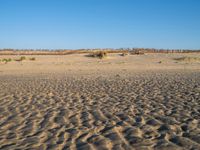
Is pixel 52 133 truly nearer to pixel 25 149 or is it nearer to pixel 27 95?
pixel 25 149

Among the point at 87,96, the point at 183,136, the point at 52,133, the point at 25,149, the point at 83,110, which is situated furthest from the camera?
the point at 87,96

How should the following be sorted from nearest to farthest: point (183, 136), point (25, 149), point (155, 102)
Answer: point (25, 149)
point (183, 136)
point (155, 102)

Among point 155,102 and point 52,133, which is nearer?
point 52,133

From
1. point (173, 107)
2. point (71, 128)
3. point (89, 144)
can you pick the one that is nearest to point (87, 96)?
point (173, 107)

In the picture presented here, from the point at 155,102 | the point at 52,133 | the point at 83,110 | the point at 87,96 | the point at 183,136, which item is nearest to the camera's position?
the point at 183,136

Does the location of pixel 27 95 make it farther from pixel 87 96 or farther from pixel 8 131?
pixel 8 131

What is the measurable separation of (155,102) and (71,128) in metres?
3.26

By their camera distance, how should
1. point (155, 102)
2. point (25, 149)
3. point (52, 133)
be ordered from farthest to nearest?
1. point (155, 102)
2. point (52, 133)
3. point (25, 149)

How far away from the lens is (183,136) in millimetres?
4828

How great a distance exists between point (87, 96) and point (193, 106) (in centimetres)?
335

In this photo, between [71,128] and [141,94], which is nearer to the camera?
[71,128]

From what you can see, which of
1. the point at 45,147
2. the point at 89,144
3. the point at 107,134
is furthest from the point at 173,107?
the point at 45,147

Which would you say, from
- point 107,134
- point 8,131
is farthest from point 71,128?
point 8,131

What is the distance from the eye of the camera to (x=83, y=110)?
7.05 m
